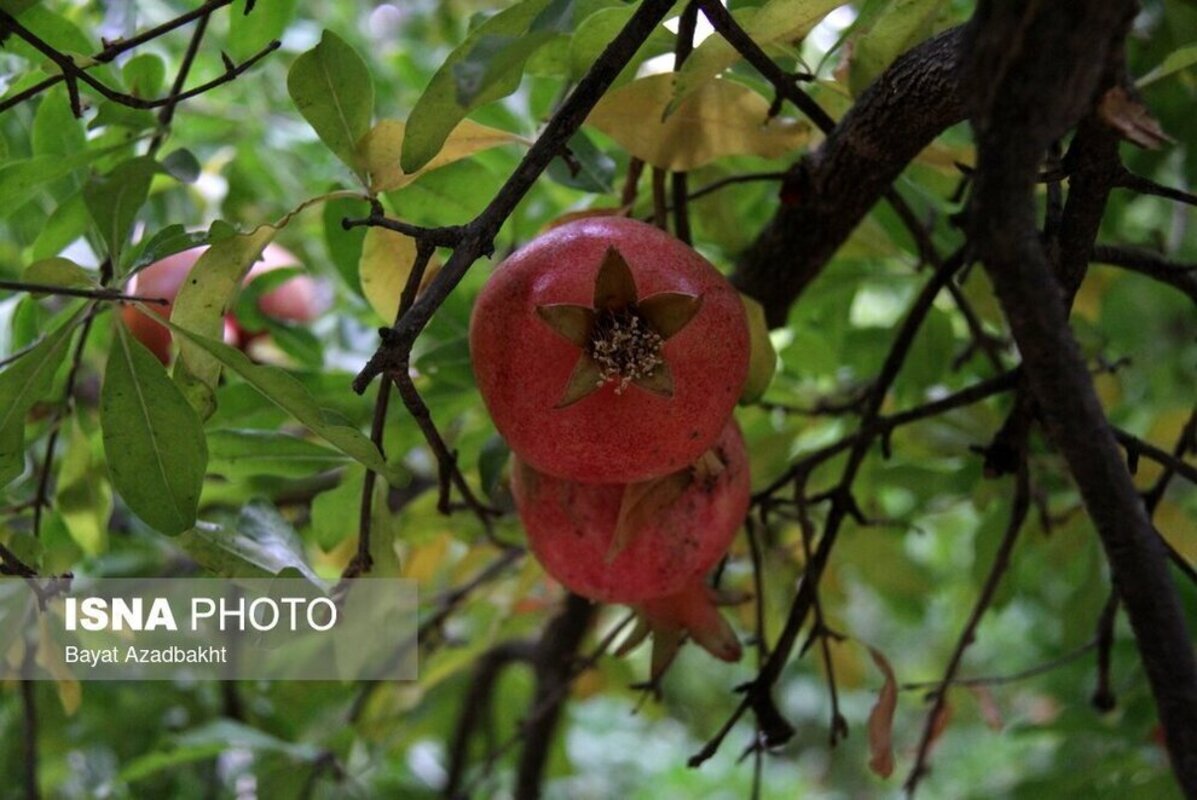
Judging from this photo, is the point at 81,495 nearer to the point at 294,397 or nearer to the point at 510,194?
the point at 294,397

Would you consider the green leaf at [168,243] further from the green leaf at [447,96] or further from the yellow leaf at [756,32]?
the yellow leaf at [756,32]

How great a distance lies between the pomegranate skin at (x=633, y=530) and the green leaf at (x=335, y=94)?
0.19 meters

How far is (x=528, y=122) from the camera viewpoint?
1095mm

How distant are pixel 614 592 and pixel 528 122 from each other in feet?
1.87

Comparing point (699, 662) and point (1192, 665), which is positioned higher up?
point (699, 662)

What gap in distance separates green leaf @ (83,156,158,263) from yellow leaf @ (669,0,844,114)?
0.28m

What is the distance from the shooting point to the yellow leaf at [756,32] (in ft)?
1.86

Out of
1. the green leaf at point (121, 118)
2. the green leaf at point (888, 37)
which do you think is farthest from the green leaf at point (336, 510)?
the green leaf at point (888, 37)

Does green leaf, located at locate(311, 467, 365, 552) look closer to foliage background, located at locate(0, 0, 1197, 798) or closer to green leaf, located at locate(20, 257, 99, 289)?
foliage background, located at locate(0, 0, 1197, 798)

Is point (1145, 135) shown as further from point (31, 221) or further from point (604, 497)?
point (31, 221)

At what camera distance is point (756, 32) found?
0.58 m

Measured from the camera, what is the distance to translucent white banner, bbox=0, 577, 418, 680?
0.69 metres

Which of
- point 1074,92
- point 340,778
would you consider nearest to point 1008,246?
point 1074,92

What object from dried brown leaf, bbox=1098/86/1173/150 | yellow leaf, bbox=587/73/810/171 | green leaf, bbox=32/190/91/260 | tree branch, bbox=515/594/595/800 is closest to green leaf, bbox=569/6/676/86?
yellow leaf, bbox=587/73/810/171
